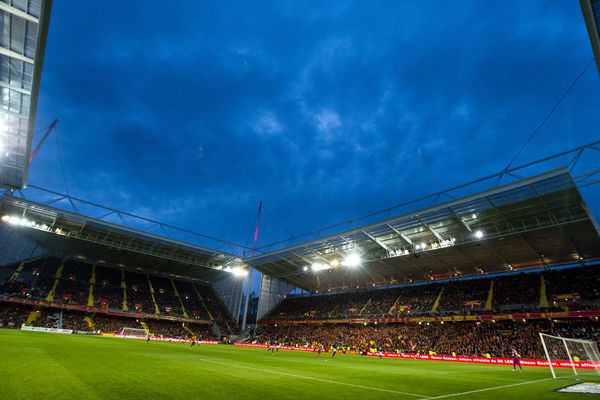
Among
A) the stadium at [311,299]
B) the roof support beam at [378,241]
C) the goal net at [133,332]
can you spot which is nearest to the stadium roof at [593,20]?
the stadium at [311,299]

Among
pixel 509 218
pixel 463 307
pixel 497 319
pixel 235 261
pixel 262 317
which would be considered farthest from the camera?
pixel 262 317

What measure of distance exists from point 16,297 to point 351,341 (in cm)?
4648

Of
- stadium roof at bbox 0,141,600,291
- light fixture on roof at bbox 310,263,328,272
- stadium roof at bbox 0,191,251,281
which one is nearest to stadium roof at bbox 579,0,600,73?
stadium roof at bbox 0,141,600,291

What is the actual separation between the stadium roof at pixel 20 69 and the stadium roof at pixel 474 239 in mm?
31126

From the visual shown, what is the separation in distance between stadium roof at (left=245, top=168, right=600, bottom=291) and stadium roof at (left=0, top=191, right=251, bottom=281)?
11.5 metres

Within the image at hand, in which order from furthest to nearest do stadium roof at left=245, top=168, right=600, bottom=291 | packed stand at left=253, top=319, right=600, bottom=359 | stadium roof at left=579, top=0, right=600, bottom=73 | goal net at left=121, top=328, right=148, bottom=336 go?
goal net at left=121, top=328, right=148, bottom=336
packed stand at left=253, top=319, right=600, bottom=359
stadium roof at left=245, top=168, right=600, bottom=291
stadium roof at left=579, top=0, right=600, bottom=73

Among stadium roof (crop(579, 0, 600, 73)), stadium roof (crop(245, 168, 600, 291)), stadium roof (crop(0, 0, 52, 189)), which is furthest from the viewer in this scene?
stadium roof (crop(245, 168, 600, 291))

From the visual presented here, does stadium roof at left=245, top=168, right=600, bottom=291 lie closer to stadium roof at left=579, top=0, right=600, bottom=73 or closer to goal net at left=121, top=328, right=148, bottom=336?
stadium roof at left=579, top=0, right=600, bottom=73

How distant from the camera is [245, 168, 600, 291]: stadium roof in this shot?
91.9 ft

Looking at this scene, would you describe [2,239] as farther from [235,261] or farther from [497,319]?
[497,319]

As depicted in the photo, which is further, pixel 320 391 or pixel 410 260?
pixel 410 260

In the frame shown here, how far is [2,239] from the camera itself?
43844 mm

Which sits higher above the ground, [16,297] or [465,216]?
[465,216]

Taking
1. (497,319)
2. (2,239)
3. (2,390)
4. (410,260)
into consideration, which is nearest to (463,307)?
(497,319)
